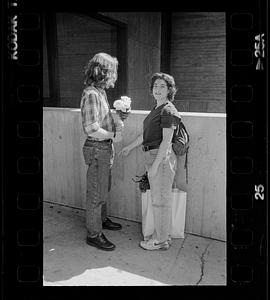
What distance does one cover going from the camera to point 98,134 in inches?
106

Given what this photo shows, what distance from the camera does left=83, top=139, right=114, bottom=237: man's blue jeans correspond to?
9.24 feet

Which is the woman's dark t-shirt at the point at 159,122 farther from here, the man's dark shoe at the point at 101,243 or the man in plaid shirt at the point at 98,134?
the man's dark shoe at the point at 101,243

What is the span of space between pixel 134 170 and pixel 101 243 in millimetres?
762

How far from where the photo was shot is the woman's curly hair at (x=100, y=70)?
271 centimetres

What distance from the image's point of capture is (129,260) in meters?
2.81

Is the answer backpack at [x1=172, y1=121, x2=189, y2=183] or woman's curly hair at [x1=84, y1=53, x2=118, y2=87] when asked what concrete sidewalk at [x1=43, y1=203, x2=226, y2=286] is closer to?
backpack at [x1=172, y1=121, x2=189, y2=183]

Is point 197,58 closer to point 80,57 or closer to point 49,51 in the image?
point 80,57
